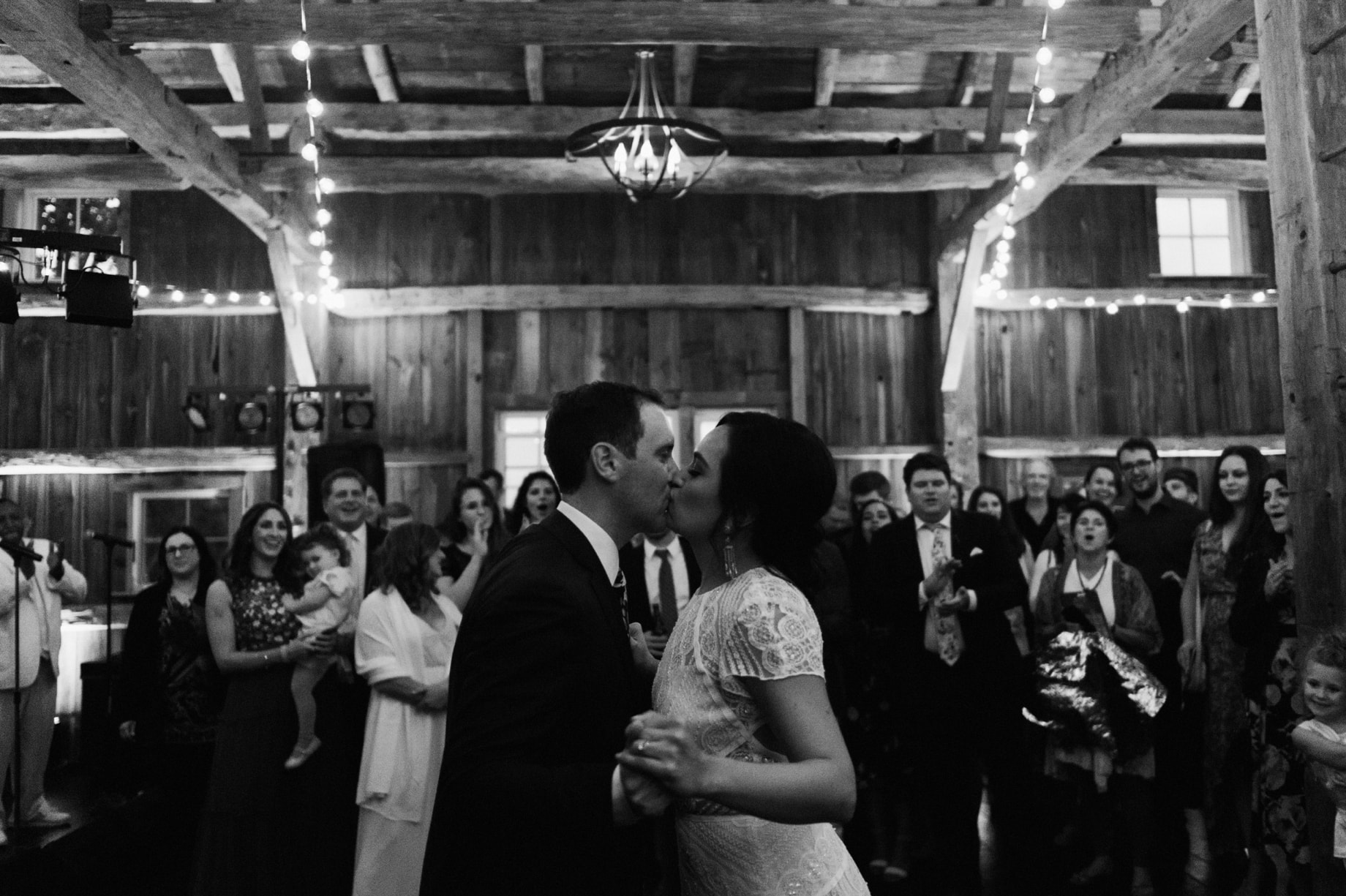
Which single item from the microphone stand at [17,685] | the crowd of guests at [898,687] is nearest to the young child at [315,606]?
the crowd of guests at [898,687]

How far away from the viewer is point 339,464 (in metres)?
8.48

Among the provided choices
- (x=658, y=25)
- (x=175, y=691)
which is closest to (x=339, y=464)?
(x=175, y=691)

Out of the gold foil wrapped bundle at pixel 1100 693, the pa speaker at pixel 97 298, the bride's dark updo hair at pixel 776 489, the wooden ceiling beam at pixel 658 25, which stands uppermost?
the wooden ceiling beam at pixel 658 25

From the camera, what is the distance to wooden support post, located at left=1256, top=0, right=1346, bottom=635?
3.49m

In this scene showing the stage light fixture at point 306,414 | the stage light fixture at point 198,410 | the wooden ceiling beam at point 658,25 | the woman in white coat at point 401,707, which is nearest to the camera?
the woman in white coat at point 401,707

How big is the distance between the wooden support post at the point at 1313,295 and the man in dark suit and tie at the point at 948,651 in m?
1.24

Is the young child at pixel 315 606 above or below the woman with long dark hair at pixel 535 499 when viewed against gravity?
below

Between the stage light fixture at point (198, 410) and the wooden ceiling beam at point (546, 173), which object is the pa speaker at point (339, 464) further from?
the wooden ceiling beam at point (546, 173)

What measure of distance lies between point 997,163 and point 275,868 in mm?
6406

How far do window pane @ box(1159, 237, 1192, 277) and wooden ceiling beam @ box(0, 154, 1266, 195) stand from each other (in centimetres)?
153

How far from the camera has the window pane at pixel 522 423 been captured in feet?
31.3

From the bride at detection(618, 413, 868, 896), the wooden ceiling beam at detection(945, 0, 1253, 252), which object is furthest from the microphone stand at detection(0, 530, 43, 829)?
the wooden ceiling beam at detection(945, 0, 1253, 252)

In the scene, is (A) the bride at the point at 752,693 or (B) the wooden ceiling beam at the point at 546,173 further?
(B) the wooden ceiling beam at the point at 546,173

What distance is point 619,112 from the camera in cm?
833
